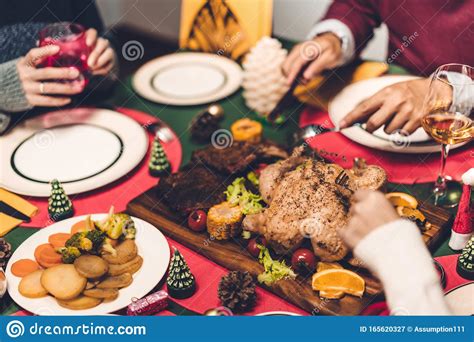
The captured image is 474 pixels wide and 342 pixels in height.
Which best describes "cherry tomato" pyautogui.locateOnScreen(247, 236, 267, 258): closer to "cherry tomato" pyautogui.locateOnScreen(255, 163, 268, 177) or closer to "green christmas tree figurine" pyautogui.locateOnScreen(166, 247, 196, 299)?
"green christmas tree figurine" pyautogui.locateOnScreen(166, 247, 196, 299)

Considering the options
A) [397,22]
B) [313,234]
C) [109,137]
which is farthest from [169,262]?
[397,22]

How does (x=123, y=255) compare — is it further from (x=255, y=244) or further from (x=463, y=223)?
(x=463, y=223)

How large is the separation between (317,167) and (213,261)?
346 millimetres

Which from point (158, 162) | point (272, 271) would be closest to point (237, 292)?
point (272, 271)

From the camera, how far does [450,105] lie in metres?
1.46

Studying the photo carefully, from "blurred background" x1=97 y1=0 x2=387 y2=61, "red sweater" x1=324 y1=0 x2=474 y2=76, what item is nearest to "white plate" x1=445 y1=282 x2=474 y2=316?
"red sweater" x1=324 y1=0 x2=474 y2=76

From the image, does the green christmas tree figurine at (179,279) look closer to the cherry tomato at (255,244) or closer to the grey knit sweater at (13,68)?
the cherry tomato at (255,244)

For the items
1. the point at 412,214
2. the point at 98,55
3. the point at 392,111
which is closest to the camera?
the point at 412,214

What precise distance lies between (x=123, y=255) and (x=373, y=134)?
2.86 feet

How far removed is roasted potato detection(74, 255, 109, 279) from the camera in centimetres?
126

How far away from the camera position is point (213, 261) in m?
1.41

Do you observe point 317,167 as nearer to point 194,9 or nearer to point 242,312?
point 242,312

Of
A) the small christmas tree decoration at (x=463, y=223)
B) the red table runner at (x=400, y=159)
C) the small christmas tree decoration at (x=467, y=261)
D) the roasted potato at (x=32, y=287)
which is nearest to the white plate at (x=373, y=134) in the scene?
the red table runner at (x=400, y=159)

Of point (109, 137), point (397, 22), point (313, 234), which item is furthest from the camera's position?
point (397, 22)
